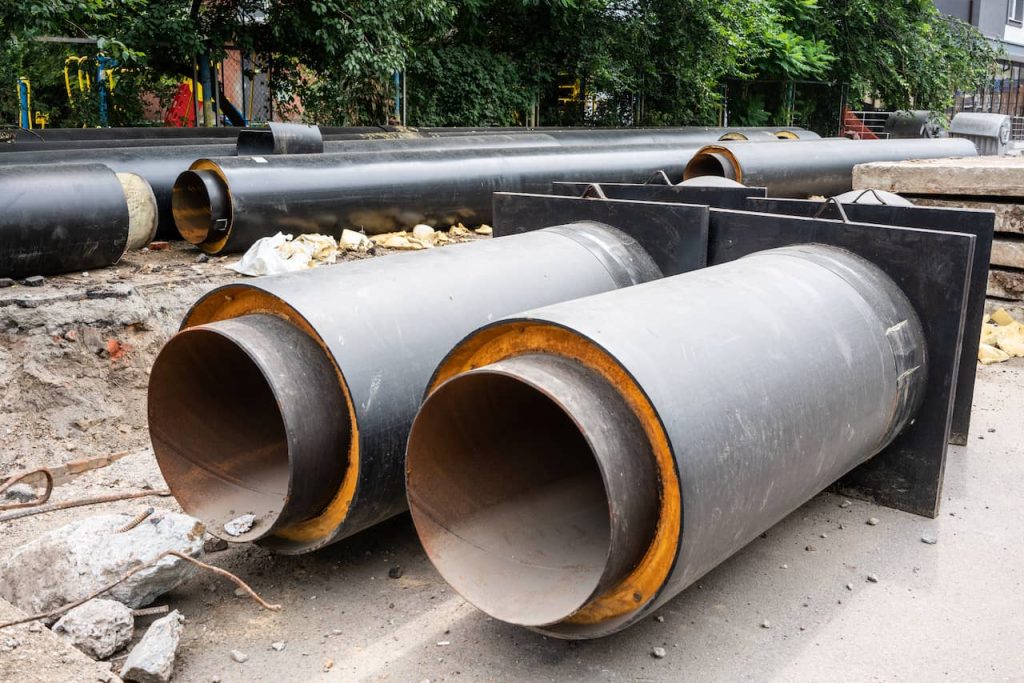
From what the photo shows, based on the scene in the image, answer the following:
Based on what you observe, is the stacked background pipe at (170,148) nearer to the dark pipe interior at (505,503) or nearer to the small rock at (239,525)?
the small rock at (239,525)

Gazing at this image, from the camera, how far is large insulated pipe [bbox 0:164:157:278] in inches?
218

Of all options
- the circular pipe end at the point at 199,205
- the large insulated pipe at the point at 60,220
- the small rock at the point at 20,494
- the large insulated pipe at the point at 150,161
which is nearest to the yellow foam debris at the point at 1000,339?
the circular pipe end at the point at 199,205

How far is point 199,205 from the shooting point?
7.20 metres

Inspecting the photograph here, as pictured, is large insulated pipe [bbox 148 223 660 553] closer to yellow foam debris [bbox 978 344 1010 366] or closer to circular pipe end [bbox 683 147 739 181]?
yellow foam debris [bbox 978 344 1010 366]

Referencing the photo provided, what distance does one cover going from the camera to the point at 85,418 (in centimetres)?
527

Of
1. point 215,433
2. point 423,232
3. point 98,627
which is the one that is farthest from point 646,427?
point 423,232

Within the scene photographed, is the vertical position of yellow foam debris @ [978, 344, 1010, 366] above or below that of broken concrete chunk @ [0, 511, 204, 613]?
above

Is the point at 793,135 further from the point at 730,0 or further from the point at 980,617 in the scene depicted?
the point at 980,617

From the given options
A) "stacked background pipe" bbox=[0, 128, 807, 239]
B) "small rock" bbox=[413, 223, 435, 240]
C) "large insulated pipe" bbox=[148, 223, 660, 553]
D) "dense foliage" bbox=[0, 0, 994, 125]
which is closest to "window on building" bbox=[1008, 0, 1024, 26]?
"dense foliage" bbox=[0, 0, 994, 125]

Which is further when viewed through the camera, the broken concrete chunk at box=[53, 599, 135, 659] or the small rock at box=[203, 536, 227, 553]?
the small rock at box=[203, 536, 227, 553]

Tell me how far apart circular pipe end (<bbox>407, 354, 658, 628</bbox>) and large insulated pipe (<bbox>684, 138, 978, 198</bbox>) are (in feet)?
20.2

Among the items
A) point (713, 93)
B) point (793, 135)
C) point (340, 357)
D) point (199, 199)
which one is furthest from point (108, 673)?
point (713, 93)

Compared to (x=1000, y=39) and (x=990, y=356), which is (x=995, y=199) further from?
(x=1000, y=39)

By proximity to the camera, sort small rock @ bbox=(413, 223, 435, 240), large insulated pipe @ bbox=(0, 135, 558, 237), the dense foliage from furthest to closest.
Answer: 1. the dense foliage
2. small rock @ bbox=(413, 223, 435, 240)
3. large insulated pipe @ bbox=(0, 135, 558, 237)
